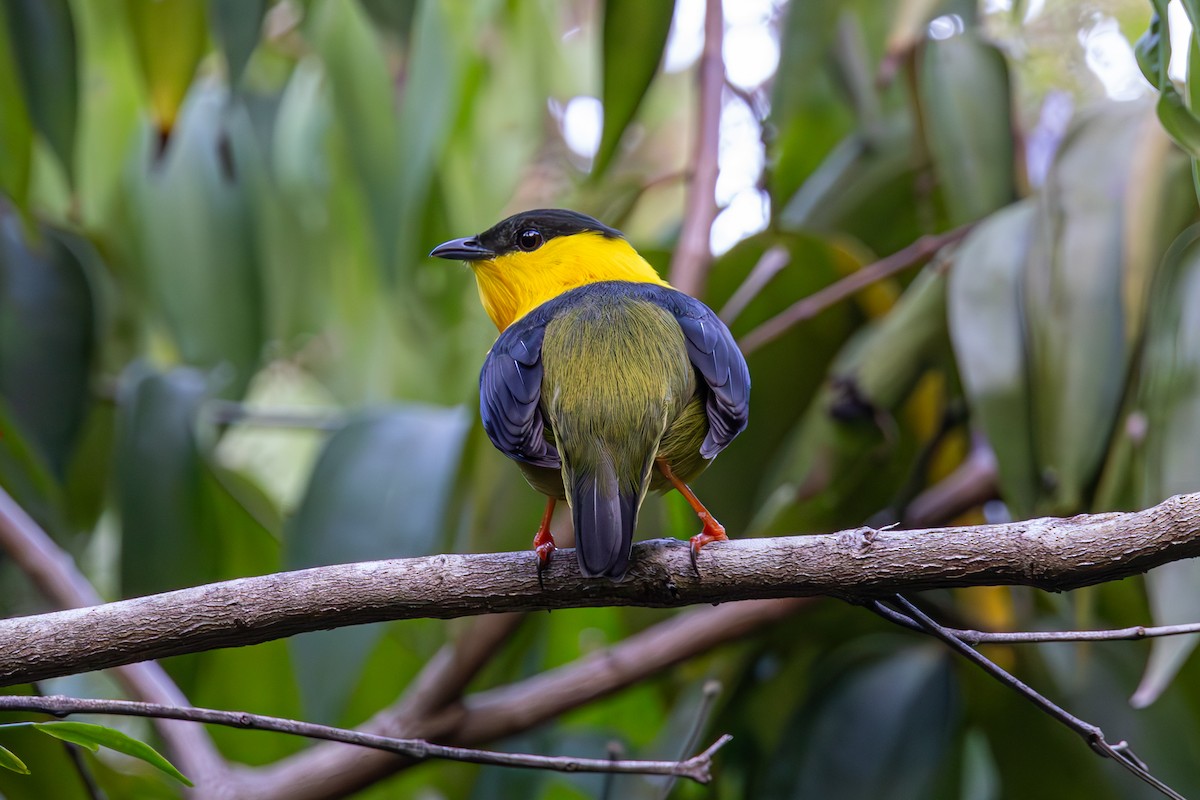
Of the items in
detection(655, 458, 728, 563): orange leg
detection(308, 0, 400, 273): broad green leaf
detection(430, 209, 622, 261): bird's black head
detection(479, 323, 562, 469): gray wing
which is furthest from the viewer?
detection(308, 0, 400, 273): broad green leaf

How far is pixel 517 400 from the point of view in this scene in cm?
228

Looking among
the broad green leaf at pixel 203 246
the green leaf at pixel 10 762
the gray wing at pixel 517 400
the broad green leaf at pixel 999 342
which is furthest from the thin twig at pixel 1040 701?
the broad green leaf at pixel 203 246

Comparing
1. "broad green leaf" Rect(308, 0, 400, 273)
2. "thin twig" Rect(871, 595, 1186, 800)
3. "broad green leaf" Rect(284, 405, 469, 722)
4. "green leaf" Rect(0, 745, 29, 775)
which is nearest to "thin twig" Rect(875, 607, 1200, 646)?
"thin twig" Rect(871, 595, 1186, 800)

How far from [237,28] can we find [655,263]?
1450 millimetres

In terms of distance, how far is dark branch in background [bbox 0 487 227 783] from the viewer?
3.23 meters

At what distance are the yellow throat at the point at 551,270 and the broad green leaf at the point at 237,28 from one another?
30.8 inches

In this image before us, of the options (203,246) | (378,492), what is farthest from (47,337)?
(378,492)

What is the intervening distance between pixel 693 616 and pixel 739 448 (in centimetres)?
56

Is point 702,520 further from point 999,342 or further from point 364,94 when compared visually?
point 364,94

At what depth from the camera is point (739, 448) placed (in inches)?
150

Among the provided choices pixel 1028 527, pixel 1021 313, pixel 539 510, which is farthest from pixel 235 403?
pixel 1028 527

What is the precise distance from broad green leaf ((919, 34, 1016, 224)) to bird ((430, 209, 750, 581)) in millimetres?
1397

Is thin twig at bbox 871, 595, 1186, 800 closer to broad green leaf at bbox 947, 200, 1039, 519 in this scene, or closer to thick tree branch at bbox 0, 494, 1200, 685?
thick tree branch at bbox 0, 494, 1200, 685

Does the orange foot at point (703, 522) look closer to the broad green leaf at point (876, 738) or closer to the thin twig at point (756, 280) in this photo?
the broad green leaf at point (876, 738)
